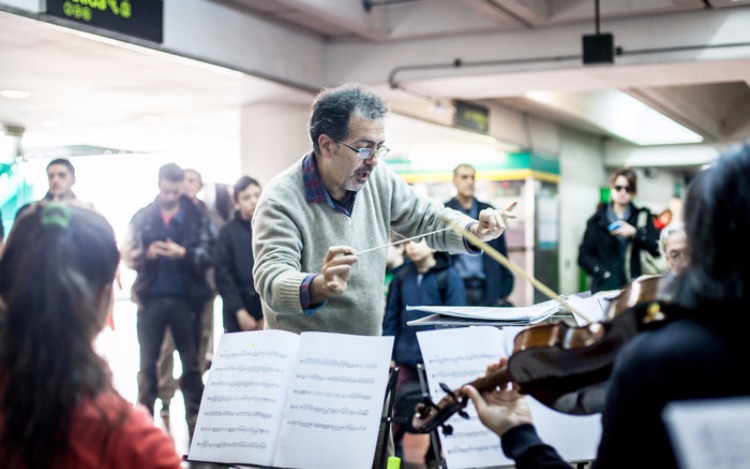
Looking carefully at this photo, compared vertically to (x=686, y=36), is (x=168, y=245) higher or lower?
lower

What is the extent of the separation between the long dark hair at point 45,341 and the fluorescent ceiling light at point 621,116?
31.2 feet

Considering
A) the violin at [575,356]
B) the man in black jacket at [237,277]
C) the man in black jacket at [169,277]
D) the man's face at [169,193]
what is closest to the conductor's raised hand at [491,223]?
the violin at [575,356]

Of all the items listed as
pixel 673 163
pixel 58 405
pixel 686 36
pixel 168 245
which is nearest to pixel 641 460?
pixel 58 405

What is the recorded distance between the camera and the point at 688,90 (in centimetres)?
1075

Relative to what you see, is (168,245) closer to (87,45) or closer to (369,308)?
(87,45)

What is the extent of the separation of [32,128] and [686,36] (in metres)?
7.60

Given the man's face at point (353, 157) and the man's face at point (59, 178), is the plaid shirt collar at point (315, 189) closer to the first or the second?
the man's face at point (353, 157)

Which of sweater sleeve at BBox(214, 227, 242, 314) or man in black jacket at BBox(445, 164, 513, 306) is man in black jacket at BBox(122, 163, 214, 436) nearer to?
sweater sleeve at BBox(214, 227, 242, 314)

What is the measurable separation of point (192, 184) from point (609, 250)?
3078 mm

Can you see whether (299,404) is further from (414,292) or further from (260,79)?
(260,79)

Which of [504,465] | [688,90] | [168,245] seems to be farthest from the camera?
[688,90]

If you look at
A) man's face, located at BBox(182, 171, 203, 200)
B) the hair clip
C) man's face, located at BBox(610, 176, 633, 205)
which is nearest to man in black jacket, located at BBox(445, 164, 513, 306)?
man's face, located at BBox(610, 176, 633, 205)

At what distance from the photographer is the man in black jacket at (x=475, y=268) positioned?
5879 mm

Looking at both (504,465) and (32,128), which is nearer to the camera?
(504,465)
